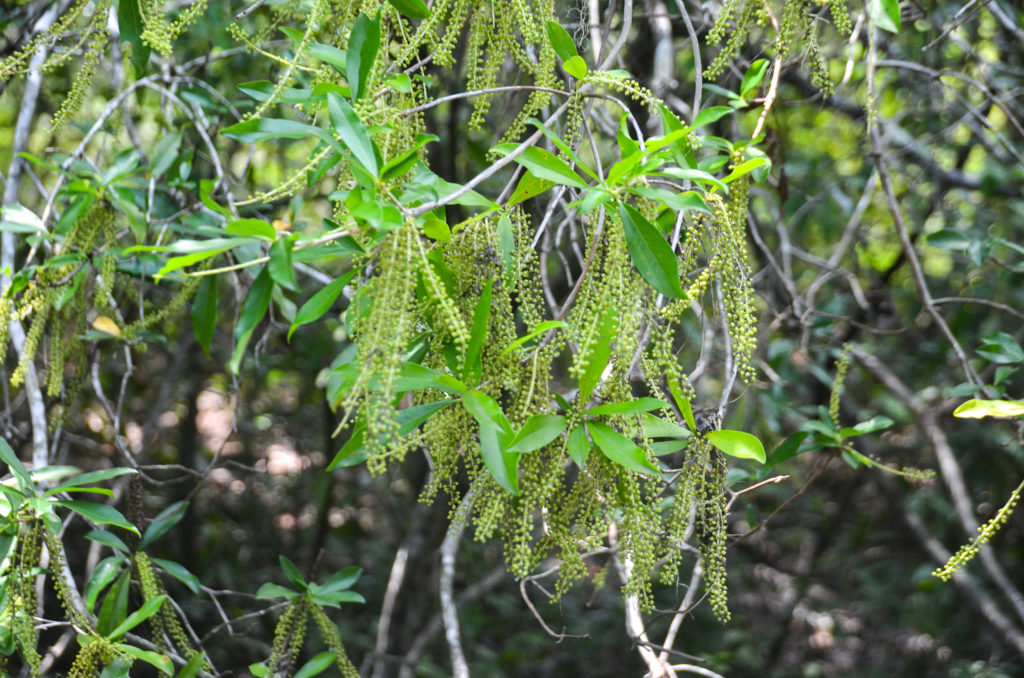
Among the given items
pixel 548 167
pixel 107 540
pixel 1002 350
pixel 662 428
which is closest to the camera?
pixel 548 167

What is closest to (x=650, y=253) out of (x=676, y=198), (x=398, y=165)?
(x=676, y=198)

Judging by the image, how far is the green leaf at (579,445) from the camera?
1240mm

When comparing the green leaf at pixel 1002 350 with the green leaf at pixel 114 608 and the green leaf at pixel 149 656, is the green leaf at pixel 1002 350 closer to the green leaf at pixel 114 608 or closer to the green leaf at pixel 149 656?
the green leaf at pixel 149 656

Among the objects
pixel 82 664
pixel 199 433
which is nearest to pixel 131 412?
pixel 199 433

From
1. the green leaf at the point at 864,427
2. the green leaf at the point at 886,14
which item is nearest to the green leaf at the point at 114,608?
the green leaf at the point at 864,427

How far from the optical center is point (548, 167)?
4.38 ft

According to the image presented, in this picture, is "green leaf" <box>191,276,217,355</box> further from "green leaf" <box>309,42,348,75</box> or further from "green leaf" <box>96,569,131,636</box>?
"green leaf" <box>96,569,131,636</box>

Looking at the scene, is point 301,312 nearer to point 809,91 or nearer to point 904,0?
point 904,0

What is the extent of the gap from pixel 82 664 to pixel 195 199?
1.62 meters

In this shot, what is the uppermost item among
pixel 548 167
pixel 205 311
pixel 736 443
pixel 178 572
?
pixel 548 167

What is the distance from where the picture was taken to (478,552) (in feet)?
15.3

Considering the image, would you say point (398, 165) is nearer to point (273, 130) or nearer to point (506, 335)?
point (273, 130)

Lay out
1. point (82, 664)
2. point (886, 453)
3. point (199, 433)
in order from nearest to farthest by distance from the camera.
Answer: point (82, 664) → point (886, 453) → point (199, 433)

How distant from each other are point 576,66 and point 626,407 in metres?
0.64
